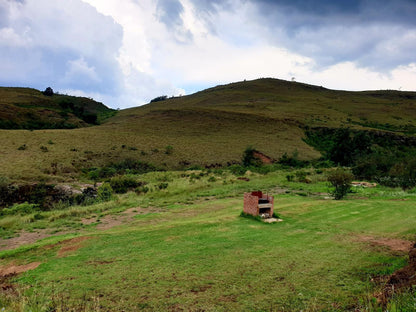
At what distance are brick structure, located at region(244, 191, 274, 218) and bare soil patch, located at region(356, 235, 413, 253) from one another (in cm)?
401

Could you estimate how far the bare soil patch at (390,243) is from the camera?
9280 millimetres

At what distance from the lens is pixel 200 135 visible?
61.9m

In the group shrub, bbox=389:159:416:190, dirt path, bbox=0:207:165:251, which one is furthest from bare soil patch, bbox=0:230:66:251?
shrub, bbox=389:159:416:190

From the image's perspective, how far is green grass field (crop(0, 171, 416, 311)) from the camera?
257 inches

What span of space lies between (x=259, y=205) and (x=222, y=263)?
5.39 m

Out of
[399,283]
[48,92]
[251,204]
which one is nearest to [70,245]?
[251,204]

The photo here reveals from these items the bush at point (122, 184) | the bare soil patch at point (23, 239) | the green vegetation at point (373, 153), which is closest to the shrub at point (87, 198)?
the bush at point (122, 184)

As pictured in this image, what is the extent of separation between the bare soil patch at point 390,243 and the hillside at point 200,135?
2893 centimetres

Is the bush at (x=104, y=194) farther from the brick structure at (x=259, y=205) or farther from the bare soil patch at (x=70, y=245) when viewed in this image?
the brick structure at (x=259, y=205)

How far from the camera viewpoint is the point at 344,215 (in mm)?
14195

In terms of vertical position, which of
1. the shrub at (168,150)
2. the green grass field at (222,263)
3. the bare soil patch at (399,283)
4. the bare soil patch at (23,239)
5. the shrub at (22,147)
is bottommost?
the bare soil patch at (23,239)

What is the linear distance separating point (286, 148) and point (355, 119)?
110 ft

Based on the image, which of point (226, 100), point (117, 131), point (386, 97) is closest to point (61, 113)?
point (117, 131)

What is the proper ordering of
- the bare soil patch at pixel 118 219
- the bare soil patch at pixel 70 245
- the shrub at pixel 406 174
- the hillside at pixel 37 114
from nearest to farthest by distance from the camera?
the bare soil patch at pixel 70 245
the bare soil patch at pixel 118 219
the shrub at pixel 406 174
the hillside at pixel 37 114
